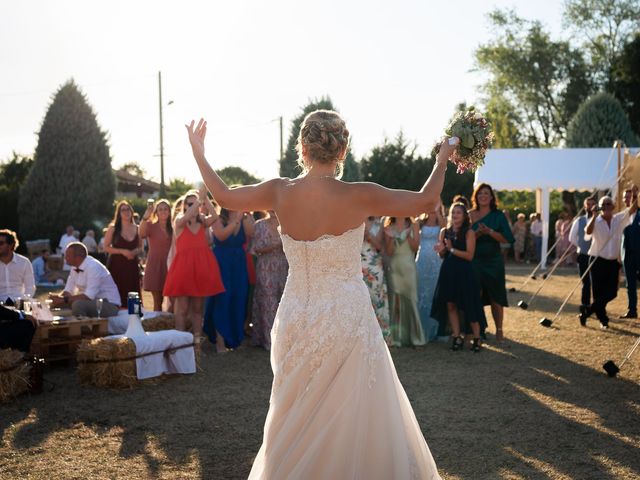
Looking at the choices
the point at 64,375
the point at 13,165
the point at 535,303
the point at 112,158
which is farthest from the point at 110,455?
the point at 13,165

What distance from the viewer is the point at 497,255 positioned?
1127 centimetres

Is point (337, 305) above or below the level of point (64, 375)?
above

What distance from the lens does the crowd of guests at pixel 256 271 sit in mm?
10422

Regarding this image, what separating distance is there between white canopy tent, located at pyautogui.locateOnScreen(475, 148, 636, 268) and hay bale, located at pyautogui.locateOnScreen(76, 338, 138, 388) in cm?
1864

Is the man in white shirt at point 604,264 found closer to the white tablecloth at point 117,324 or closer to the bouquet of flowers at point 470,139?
the white tablecloth at point 117,324

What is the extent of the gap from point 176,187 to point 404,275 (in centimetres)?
3535

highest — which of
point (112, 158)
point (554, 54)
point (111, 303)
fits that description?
point (554, 54)

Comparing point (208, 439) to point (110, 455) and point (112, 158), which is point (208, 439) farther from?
point (112, 158)

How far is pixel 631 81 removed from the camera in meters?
45.6

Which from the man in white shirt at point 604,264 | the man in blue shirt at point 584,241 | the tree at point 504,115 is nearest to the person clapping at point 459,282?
the man in white shirt at point 604,264

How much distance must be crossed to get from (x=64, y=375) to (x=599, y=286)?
858 cm

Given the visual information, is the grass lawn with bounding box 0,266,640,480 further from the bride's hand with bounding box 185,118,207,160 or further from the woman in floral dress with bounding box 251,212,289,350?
the bride's hand with bounding box 185,118,207,160

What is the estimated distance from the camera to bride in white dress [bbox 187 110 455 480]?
13.0 feet

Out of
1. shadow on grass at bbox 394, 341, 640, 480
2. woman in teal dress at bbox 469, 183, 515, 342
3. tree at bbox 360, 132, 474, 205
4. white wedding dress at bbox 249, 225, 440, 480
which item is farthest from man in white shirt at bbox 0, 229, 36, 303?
tree at bbox 360, 132, 474, 205
